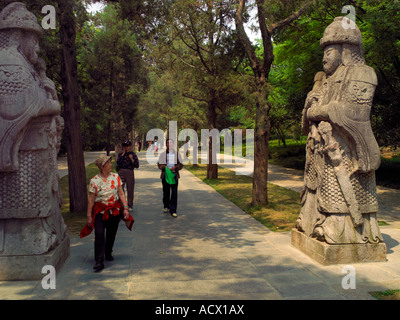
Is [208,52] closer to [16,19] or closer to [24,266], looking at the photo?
[16,19]

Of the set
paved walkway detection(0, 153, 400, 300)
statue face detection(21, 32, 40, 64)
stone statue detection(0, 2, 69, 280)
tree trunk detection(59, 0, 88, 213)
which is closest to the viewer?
paved walkway detection(0, 153, 400, 300)

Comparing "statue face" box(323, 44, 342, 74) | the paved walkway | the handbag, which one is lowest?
the paved walkway

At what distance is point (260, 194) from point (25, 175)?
696 centimetres

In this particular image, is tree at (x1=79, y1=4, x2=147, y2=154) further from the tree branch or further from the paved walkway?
the paved walkway

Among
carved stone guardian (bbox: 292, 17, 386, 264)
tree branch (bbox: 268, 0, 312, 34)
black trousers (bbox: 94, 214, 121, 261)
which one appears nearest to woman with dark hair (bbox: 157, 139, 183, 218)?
black trousers (bbox: 94, 214, 121, 261)

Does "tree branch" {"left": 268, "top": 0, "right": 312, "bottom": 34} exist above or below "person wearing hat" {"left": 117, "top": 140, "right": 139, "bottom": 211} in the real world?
above

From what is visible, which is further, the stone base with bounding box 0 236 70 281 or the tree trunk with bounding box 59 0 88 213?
the tree trunk with bounding box 59 0 88 213

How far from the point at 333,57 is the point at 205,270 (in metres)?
3.93

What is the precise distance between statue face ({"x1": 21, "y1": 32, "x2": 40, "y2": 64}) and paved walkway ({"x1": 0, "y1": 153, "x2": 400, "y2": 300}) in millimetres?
3172

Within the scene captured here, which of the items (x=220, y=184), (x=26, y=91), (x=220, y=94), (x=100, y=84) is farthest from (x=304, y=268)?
(x=100, y=84)

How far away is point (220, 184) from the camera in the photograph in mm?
16234

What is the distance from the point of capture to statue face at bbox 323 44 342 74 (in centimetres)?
588

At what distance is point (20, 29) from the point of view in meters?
5.22

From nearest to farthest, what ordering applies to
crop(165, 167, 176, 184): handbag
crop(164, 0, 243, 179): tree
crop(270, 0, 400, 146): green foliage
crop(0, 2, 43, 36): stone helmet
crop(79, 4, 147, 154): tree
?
crop(0, 2, 43, 36): stone helmet, crop(165, 167, 176, 184): handbag, crop(270, 0, 400, 146): green foliage, crop(164, 0, 243, 179): tree, crop(79, 4, 147, 154): tree
